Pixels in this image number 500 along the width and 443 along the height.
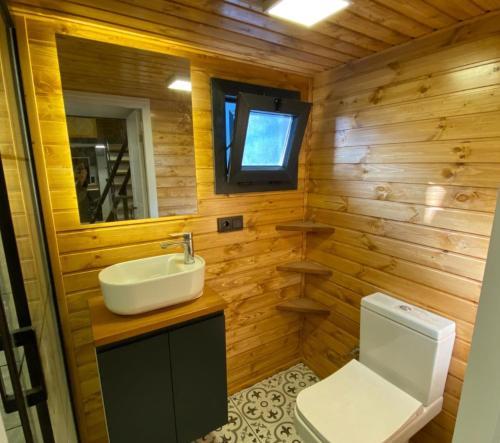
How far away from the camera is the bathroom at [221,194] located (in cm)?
117

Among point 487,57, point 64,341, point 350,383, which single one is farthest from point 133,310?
point 487,57

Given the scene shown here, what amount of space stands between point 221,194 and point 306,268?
84cm

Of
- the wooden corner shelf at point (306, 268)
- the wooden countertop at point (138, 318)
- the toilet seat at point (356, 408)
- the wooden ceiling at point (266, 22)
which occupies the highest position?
the wooden ceiling at point (266, 22)

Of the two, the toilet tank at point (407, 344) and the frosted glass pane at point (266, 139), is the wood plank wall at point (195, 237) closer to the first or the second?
the frosted glass pane at point (266, 139)

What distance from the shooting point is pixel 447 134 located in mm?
1341

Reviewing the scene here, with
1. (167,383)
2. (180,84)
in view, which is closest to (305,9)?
(180,84)

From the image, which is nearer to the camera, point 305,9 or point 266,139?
point 305,9

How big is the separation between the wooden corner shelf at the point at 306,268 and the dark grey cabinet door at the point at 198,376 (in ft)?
2.73

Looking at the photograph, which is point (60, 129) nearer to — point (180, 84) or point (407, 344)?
point (180, 84)

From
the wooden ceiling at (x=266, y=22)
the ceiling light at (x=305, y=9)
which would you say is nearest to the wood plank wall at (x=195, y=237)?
the wooden ceiling at (x=266, y=22)

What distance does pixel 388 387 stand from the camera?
144 centimetres

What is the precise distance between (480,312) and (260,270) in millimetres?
1576

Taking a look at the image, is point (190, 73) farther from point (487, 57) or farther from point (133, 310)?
point (487, 57)

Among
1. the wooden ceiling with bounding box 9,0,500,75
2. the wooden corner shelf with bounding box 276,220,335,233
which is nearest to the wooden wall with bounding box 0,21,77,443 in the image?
the wooden ceiling with bounding box 9,0,500,75
